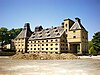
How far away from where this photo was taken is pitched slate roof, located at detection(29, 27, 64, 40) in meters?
63.4

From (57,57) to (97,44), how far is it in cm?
3563

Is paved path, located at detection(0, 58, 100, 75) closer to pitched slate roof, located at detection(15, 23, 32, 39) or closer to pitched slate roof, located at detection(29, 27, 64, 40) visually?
pitched slate roof, located at detection(29, 27, 64, 40)

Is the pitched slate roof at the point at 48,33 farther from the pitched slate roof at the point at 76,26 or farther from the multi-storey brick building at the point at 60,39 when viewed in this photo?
the pitched slate roof at the point at 76,26

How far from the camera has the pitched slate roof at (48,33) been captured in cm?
6338

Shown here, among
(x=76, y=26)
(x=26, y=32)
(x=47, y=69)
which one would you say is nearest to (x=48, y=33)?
(x=26, y=32)

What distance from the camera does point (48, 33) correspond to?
219 ft

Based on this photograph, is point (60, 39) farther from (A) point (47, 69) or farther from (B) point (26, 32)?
(A) point (47, 69)

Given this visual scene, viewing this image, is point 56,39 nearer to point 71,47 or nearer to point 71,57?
point 71,47

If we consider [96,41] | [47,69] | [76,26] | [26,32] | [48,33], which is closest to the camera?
[47,69]

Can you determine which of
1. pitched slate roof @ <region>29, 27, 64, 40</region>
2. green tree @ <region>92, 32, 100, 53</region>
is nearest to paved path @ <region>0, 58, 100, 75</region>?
pitched slate roof @ <region>29, 27, 64, 40</region>

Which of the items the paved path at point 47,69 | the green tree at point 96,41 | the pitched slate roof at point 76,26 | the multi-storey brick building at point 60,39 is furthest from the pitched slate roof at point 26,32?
the paved path at point 47,69

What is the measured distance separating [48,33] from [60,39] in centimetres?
843

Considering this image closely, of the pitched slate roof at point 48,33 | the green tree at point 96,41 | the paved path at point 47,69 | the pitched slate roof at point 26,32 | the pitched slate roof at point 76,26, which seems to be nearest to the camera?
the paved path at point 47,69

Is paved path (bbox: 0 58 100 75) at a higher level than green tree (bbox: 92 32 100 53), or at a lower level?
lower
